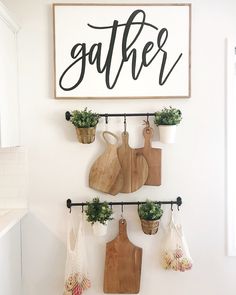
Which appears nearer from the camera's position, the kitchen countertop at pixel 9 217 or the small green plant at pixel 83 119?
the kitchen countertop at pixel 9 217

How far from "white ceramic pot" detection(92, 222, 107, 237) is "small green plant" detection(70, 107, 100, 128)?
54 centimetres

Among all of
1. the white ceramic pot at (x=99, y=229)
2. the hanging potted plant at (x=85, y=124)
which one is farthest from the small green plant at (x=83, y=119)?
the white ceramic pot at (x=99, y=229)

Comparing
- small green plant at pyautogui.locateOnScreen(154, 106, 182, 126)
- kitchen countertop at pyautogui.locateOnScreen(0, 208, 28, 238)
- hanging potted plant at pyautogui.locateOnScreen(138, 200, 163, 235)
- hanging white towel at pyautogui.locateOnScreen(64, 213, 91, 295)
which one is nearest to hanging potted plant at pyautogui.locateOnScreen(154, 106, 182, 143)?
small green plant at pyautogui.locateOnScreen(154, 106, 182, 126)

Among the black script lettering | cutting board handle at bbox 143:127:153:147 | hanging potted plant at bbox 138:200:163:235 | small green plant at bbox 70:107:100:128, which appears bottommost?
hanging potted plant at bbox 138:200:163:235

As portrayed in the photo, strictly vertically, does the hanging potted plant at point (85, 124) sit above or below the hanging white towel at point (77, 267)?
above

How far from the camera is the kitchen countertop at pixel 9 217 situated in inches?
54.6

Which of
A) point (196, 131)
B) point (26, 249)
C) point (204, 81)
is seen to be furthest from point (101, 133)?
point (26, 249)

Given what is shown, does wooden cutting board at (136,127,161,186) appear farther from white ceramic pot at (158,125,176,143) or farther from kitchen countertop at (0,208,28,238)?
kitchen countertop at (0,208,28,238)

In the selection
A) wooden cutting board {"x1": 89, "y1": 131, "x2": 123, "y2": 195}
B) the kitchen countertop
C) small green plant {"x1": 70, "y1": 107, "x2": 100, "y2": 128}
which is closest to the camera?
the kitchen countertop

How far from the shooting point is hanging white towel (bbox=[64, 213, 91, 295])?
160 cm

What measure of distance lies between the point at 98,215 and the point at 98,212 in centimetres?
2

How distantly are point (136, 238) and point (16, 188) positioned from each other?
0.75 meters

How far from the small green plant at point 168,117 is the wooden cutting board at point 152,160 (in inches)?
4.4

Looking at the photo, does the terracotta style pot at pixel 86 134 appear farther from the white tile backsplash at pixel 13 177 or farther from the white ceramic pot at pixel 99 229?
the white ceramic pot at pixel 99 229
